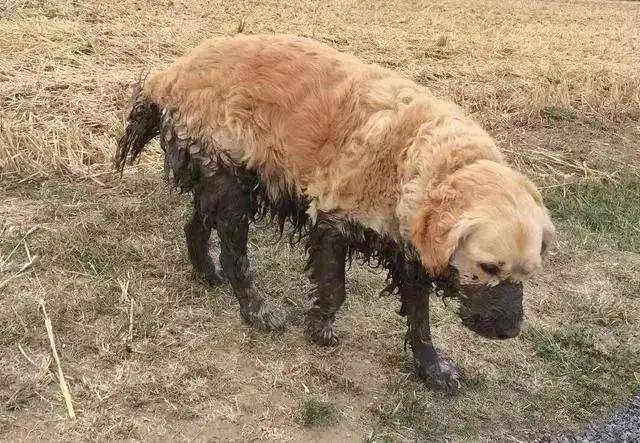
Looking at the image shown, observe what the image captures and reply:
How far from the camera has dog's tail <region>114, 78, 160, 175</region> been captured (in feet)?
15.1

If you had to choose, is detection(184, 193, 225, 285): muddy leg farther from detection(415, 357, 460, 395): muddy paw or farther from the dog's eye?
the dog's eye

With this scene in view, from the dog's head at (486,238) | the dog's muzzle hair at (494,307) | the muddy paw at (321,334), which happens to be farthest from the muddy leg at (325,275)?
the dog's muzzle hair at (494,307)

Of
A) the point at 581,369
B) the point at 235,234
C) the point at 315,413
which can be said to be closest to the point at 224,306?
the point at 235,234

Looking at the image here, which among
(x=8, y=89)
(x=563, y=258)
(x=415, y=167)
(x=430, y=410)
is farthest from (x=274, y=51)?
(x=8, y=89)

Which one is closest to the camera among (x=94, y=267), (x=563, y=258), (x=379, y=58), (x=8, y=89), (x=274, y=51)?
(x=274, y=51)

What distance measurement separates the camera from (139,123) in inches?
187

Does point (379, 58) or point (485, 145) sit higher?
point (485, 145)

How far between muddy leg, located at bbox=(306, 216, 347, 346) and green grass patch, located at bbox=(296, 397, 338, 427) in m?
0.55

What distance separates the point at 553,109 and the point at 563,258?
343 cm

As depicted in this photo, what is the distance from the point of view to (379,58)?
10.2 m

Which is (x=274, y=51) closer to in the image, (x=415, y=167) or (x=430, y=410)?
(x=415, y=167)

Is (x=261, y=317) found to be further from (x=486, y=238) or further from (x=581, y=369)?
(x=581, y=369)

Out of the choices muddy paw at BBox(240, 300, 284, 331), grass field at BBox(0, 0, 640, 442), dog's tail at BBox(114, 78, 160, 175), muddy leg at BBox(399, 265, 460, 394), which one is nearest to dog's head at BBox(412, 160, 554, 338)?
muddy leg at BBox(399, 265, 460, 394)

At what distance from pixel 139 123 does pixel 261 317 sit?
5.13 feet
